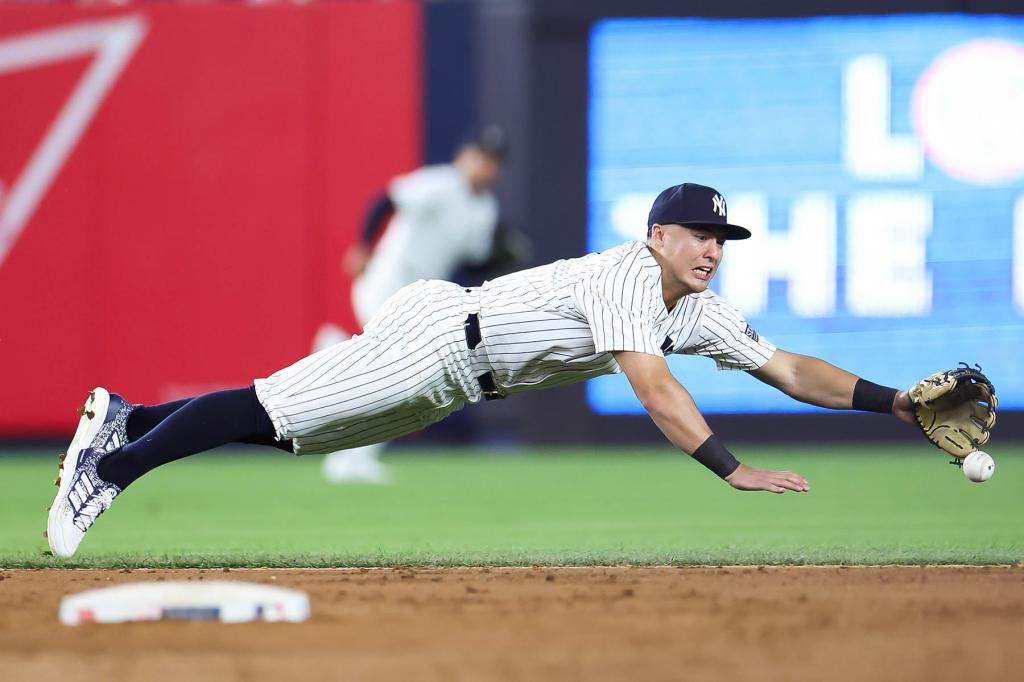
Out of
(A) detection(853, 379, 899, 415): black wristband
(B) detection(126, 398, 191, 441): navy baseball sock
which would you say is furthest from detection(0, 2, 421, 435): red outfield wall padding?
(A) detection(853, 379, 899, 415): black wristband

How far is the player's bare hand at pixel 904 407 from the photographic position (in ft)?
14.6

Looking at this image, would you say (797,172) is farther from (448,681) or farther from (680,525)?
(448,681)

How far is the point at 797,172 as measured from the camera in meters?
10.0

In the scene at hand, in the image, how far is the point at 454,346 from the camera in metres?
4.27

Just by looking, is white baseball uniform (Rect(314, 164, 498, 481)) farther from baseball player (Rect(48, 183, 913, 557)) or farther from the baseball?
the baseball

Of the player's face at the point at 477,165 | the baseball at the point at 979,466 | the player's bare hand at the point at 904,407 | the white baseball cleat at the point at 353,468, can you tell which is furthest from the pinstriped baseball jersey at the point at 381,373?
the player's face at the point at 477,165

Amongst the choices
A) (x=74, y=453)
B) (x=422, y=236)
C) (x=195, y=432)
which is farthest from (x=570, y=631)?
(x=422, y=236)

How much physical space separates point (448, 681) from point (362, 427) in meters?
1.87

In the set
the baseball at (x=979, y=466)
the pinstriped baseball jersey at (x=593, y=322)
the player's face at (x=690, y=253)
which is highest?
the player's face at (x=690, y=253)

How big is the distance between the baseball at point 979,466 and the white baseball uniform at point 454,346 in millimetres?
929

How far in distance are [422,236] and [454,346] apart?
195 inches

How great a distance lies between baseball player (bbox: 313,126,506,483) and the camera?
852cm

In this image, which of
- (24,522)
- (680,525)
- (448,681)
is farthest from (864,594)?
(24,522)

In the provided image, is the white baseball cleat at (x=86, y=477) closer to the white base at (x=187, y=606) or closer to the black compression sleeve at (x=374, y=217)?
the white base at (x=187, y=606)
